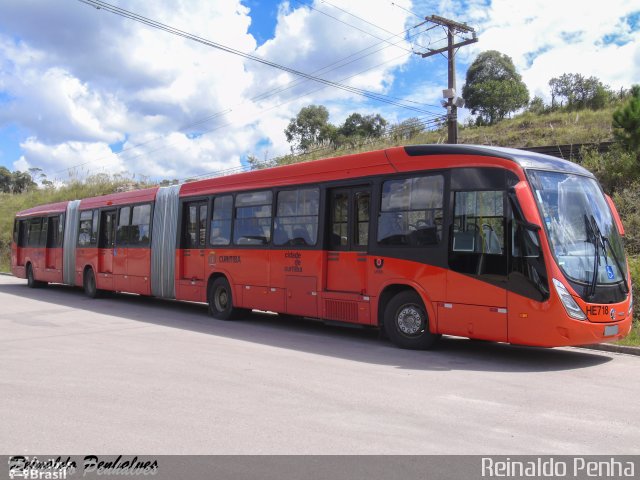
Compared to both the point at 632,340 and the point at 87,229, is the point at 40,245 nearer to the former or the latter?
the point at 87,229

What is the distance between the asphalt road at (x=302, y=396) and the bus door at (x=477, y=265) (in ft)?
2.10

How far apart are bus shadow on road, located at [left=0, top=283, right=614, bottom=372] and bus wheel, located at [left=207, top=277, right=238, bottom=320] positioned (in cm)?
26

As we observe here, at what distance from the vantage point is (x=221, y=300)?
47.2 feet

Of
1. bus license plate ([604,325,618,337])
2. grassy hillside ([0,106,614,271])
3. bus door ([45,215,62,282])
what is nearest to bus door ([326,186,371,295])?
bus license plate ([604,325,618,337])

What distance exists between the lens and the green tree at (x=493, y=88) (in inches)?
2106

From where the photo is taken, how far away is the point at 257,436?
204 inches

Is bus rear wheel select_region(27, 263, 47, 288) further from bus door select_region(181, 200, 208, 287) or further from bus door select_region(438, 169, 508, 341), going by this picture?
bus door select_region(438, 169, 508, 341)

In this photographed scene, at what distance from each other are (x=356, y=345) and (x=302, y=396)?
3.99 m

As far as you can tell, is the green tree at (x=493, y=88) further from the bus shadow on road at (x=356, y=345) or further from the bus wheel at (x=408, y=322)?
the bus wheel at (x=408, y=322)

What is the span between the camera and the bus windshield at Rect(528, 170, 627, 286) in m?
8.31

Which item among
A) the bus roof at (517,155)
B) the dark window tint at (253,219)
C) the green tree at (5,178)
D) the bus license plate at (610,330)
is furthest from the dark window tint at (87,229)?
the green tree at (5,178)

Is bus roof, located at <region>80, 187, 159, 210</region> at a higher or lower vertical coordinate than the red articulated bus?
higher

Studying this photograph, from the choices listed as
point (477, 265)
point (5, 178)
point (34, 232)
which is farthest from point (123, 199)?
point (5, 178)

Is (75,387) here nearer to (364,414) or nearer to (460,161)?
(364,414)
